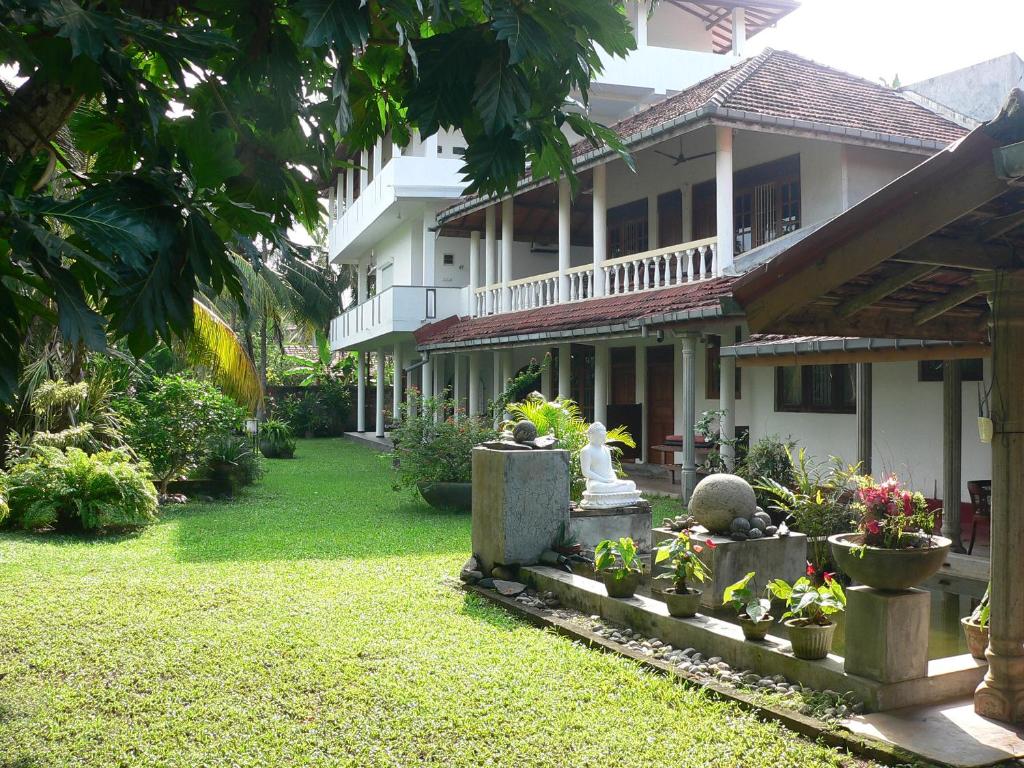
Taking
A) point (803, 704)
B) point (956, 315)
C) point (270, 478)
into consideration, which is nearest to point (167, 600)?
point (803, 704)

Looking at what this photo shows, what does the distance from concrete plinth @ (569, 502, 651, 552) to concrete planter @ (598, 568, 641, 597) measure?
1.90 metres

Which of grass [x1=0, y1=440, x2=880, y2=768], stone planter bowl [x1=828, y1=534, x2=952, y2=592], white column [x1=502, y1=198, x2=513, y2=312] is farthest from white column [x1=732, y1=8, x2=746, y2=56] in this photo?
stone planter bowl [x1=828, y1=534, x2=952, y2=592]

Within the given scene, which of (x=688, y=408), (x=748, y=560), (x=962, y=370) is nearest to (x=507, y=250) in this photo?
(x=688, y=408)

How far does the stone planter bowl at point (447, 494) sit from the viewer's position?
13.6 m

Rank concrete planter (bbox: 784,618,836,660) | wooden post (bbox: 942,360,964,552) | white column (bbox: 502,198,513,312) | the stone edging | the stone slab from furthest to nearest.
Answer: white column (bbox: 502,198,513,312)
wooden post (bbox: 942,360,964,552)
concrete planter (bbox: 784,618,836,660)
the stone slab
the stone edging

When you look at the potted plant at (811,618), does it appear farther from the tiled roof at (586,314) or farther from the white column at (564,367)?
the white column at (564,367)

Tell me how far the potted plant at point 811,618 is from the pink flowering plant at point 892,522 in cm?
57

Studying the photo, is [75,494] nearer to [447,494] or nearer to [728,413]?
[447,494]

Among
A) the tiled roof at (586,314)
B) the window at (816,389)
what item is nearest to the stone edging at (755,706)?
the tiled roof at (586,314)

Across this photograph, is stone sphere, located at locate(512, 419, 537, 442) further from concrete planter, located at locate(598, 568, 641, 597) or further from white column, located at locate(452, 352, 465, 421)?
white column, located at locate(452, 352, 465, 421)

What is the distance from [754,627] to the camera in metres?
5.60

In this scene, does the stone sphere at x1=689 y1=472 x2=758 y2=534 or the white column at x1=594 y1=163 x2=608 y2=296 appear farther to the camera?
the white column at x1=594 y1=163 x2=608 y2=296

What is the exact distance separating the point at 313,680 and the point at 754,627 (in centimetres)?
271

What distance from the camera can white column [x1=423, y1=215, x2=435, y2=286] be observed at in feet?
75.7
